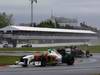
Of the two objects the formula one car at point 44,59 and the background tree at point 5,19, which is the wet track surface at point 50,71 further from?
the background tree at point 5,19

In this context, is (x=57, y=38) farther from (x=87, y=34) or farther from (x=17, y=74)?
(x=17, y=74)

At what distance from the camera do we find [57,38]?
11806 cm

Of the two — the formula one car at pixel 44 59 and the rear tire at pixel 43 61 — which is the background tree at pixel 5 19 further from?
the rear tire at pixel 43 61

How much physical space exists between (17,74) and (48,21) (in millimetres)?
154518

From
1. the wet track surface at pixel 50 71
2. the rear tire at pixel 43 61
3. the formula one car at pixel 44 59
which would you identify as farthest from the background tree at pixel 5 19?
the wet track surface at pixel 50 71

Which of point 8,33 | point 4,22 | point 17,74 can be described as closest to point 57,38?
point 8,33

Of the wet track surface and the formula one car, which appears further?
the formula one car

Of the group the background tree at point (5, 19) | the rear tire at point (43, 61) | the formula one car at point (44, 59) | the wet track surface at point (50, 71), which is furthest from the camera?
the background tree at point (5, 19)

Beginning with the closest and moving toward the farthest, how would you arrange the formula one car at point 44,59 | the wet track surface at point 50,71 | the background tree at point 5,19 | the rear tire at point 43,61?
the wet track surface at point 50,71 < the formula one car at point 44,59 < the rear tire at point 43,61 < the background tree at point 5,19

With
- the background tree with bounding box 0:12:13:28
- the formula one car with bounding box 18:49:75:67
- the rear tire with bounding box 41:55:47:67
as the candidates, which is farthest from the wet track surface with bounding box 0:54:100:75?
the background tree with bounding box 0:12:13:28

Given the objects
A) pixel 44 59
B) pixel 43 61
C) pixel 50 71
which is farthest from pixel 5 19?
pixel 50 71

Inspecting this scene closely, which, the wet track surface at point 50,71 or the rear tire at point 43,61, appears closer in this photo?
the wet track surface at point 50,71

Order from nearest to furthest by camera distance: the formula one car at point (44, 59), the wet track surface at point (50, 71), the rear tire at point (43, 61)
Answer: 1. the wet track surface at point (50, 71)
2. the formula one car at point (44, 59)
3. the rear tire at point (43, 61)

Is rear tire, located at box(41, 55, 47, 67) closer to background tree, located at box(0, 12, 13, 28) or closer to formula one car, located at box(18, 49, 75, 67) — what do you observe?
formula one car, located at box(18, 49, 75, 67)
